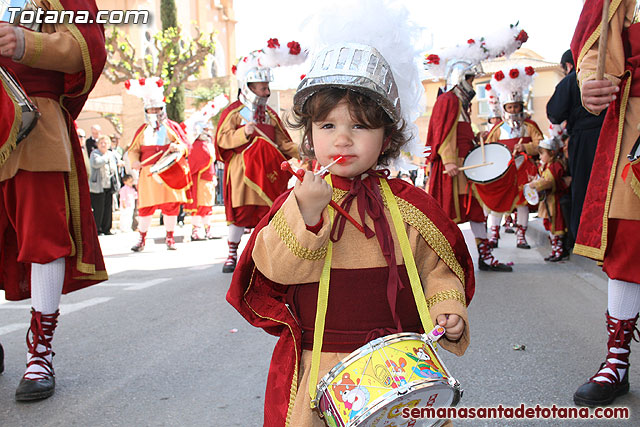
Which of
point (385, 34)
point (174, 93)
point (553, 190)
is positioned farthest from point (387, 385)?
point (174, 93)

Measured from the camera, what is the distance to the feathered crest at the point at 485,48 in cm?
669

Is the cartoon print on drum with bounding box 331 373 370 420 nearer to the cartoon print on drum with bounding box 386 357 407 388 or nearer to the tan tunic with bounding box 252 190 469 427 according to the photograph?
the cartoon print on drum with bounding box 386 357 407 388

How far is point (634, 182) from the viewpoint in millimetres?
2684

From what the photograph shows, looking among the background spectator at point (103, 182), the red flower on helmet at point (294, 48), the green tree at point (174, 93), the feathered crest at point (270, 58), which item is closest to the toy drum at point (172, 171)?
the feathered crest at point (270, 58)

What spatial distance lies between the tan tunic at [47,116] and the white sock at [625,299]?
2693mm

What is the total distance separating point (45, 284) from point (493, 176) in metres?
4.45

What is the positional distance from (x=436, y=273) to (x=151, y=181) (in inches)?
318

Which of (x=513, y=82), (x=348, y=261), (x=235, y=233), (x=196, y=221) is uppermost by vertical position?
(x=513, y=82)

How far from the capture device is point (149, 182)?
959cm

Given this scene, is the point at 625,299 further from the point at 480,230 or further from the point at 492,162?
the point at 480,230

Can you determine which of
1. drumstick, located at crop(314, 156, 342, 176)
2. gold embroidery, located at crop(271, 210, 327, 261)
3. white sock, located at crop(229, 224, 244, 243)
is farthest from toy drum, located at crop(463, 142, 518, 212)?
gold embroidery, located at crop(271, 210, 327, 261)

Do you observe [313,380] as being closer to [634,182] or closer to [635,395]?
[634,182]

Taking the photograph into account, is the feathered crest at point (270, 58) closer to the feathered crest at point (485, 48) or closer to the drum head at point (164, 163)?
the feathered crest at point (485, 48)

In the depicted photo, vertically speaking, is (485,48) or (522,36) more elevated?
(522,36)
